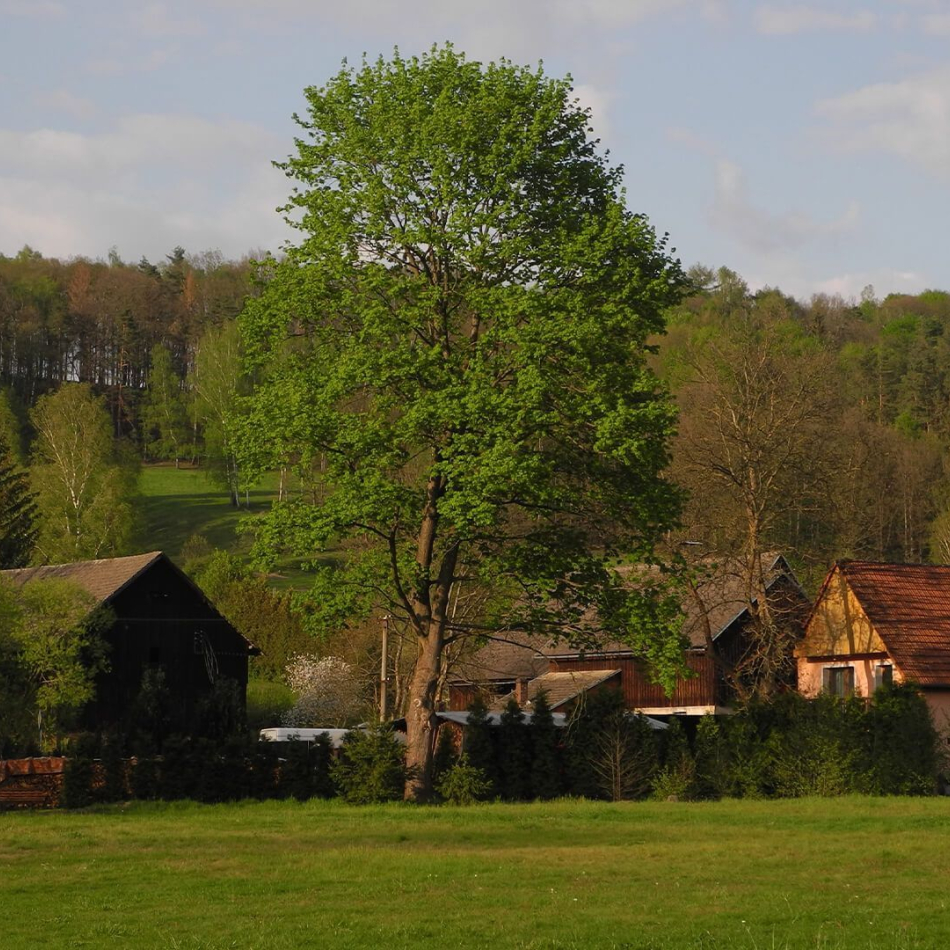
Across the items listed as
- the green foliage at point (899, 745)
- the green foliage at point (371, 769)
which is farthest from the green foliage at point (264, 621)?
the green foliage at point (899, 745)

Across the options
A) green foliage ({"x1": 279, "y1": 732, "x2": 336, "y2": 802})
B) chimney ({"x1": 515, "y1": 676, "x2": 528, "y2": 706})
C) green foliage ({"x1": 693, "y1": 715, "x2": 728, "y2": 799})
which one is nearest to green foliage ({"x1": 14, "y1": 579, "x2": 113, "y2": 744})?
green foliage ({"x1": 279, "y1": 732, "x2": 336, "y2": 802})

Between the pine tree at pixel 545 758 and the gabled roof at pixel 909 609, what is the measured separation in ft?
36.9

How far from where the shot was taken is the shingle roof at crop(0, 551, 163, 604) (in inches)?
2007

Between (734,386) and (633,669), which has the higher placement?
(734,386)

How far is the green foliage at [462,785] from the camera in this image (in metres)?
32.8

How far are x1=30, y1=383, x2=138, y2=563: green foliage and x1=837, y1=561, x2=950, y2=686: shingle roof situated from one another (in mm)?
48794

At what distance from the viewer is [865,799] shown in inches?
1282

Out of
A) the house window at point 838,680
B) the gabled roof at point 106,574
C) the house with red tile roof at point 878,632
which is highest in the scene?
the gabled roof at point 106,574

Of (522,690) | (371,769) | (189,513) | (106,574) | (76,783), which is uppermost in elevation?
(189,513)

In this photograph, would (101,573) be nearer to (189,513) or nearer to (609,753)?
(609,753)

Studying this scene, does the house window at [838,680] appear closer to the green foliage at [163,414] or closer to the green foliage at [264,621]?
the green foliage at [264,621]

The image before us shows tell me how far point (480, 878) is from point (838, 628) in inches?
1118

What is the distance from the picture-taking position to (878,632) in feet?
138

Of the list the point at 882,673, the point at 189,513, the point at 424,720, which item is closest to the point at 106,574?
the point at 424,720
